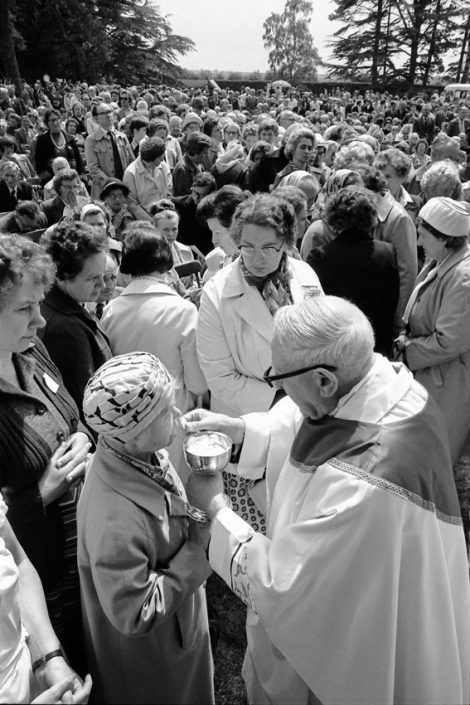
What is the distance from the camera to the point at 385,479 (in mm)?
1491

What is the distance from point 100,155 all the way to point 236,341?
5735mm

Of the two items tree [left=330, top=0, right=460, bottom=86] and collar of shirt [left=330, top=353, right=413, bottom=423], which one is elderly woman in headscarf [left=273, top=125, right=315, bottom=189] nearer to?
collar of shirt [left=330, top=353, right=413, bottom=423]

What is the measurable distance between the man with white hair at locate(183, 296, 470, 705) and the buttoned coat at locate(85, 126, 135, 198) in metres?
6.27

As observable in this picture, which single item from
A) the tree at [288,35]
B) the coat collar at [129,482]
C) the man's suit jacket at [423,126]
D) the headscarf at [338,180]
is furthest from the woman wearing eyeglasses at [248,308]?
the tree at [288,35]

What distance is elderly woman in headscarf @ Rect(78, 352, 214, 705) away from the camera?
154cm

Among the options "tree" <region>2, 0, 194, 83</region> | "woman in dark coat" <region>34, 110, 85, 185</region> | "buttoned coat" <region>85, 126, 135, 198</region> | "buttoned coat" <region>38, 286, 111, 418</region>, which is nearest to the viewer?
"buttoned coat" <region>38, 286, 111, 418</region>

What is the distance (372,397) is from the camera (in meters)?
1.61

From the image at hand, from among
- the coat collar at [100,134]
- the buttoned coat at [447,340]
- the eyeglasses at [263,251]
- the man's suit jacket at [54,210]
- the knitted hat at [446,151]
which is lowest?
the buttoned coat at [447,340]

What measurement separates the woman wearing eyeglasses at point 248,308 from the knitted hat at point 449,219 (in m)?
0.97

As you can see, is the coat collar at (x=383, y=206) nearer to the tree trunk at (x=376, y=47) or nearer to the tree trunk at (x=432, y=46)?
the tree trunk at (x=432, y=46)

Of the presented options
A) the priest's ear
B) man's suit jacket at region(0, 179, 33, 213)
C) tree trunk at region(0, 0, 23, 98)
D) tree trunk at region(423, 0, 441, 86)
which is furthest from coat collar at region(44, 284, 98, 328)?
tree trunk at region(423, 0, 441, 86)

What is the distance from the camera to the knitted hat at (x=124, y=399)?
1.55m

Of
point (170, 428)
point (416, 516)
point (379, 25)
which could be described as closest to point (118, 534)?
point (170, 428)

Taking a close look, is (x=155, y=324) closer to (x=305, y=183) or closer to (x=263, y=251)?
(x=263, y=251)
